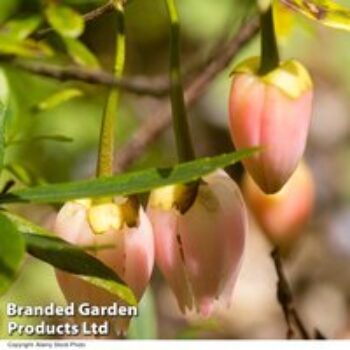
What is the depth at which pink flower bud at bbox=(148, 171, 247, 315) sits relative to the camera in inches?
32.6

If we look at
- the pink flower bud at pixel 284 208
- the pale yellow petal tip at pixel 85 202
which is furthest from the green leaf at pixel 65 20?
the pink flower bud at pixel 284 208

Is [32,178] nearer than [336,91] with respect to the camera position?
Yes

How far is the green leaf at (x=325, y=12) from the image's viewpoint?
0.78 meters

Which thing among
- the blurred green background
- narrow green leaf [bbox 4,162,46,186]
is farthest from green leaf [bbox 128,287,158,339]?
narrow green leaf [bbox 4,162,46,186]

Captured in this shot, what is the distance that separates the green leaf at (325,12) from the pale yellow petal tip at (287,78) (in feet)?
0.19

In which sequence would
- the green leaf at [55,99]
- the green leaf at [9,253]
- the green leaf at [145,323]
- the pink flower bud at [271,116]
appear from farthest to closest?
the green leaf at [145,323], the green leaf at [55,99], the pink flower bud at [271,116], the green leaf at [9,253]

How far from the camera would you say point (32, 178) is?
971mm

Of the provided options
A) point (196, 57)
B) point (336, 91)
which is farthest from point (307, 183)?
point (336, 91)

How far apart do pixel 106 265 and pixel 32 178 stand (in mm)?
198

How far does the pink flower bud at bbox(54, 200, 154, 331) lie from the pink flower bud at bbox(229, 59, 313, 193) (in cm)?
9

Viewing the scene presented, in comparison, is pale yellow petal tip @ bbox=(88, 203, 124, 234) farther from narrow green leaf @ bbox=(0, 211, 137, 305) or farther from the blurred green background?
the blurred green background

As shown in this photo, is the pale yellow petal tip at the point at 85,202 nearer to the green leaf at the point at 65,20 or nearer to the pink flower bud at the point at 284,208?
the green leaf at the point at 65,20

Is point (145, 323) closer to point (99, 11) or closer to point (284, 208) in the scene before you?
point (284, 208)

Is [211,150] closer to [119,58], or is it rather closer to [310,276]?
[310,276]
